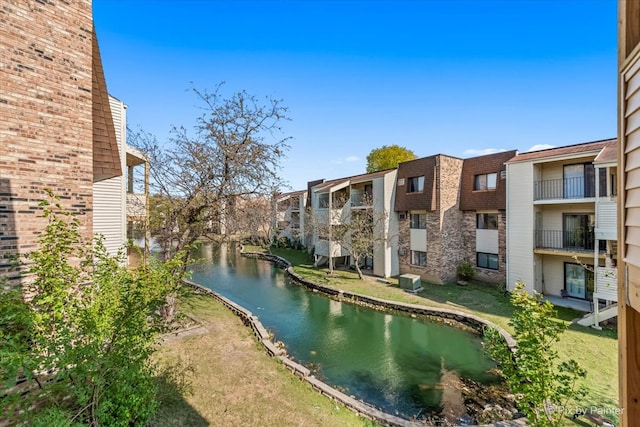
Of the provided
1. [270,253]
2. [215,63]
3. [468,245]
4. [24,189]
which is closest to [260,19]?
[215,63]

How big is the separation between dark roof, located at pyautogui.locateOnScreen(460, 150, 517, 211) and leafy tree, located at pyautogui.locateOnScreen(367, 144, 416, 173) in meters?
20.8

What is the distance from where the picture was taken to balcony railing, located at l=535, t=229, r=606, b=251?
13.2 metres

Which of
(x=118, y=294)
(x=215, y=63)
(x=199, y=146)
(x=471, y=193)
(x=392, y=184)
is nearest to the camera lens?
(x=118, y=294)

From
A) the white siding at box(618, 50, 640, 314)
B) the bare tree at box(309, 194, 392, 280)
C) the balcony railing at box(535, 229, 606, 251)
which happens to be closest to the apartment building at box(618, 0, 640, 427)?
the white siding at box(618, 50, 640, 314)

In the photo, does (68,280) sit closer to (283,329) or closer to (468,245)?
(283,329)

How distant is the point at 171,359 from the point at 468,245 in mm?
16984

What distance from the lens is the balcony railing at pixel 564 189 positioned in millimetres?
13141

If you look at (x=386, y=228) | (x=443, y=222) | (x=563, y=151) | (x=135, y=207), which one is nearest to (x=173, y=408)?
(x=135, y=207)

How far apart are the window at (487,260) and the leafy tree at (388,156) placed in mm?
22989

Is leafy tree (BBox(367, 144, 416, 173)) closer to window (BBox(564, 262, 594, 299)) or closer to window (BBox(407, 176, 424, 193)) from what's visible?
window (BBox(407, 176, 424, 193))

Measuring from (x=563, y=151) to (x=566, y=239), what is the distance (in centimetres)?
425

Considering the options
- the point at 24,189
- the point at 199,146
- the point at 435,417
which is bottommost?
the point at 435,417

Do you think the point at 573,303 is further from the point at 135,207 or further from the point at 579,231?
the point at 135,207

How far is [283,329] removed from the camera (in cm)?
1227
